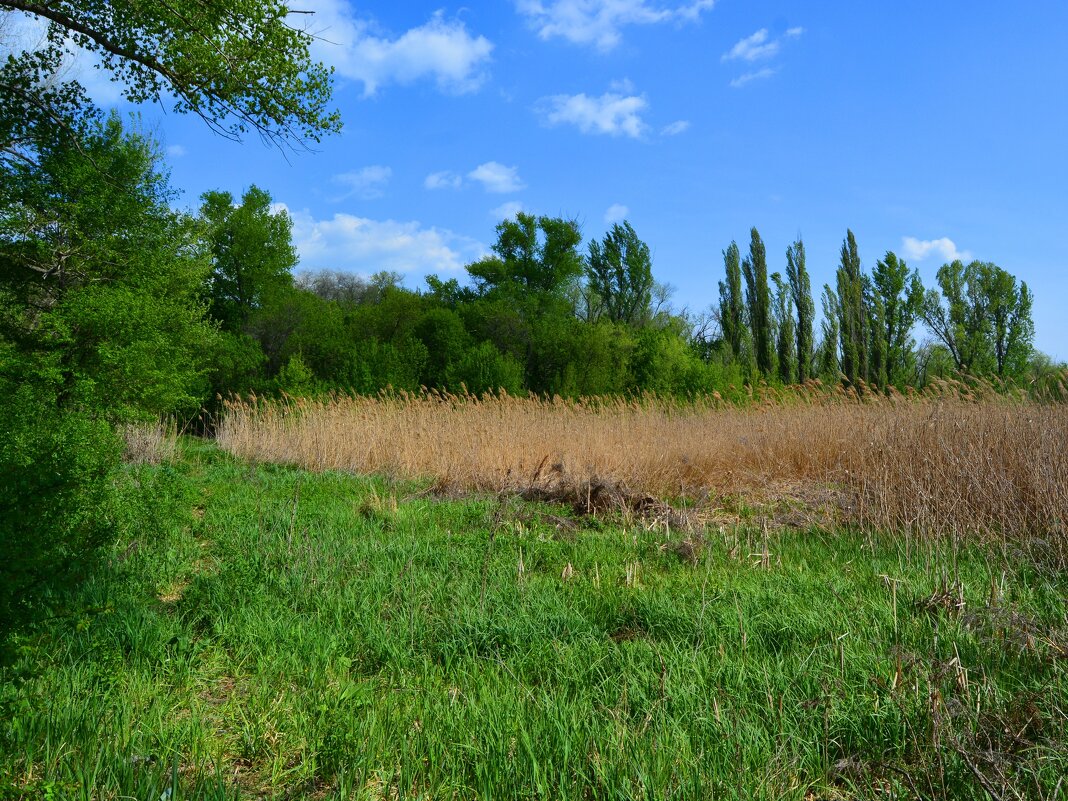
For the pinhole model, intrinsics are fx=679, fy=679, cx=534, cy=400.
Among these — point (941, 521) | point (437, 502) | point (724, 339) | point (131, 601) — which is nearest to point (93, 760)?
point (131, 601)

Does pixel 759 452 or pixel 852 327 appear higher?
pixel 852 327

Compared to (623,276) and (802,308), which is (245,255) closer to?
(623,276)

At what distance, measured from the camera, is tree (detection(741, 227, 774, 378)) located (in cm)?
2792

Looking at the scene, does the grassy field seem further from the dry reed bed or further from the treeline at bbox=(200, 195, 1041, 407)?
the treeline at bbox=(200, 195, 1041, 407)

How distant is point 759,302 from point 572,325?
785 cm

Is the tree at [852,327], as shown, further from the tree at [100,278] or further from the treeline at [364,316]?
the tree at [100,278]

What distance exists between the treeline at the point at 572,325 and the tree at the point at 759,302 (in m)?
0.06

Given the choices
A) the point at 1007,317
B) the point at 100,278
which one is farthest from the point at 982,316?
the point at 100,278

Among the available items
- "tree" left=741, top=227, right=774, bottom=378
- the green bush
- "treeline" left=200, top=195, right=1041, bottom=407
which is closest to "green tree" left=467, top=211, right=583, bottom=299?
"treeline" left=200, top=195, right=1041, bottom=407

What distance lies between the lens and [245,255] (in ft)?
94.5

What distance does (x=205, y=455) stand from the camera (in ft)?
39.8

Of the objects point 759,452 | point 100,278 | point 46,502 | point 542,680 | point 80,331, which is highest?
point 100,278

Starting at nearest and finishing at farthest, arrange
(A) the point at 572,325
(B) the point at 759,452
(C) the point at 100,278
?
(B) the point at 759,452, (C) the point at 100,278, (A) the point at 572,325

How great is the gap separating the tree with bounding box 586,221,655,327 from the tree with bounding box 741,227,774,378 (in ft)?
14.7
